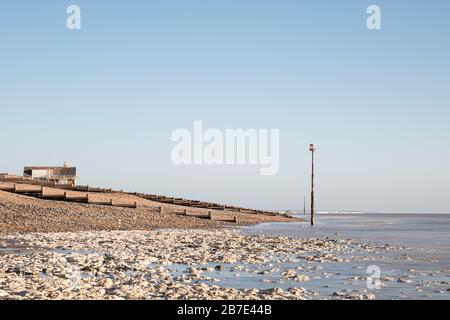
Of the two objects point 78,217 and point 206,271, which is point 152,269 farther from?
point 78,217

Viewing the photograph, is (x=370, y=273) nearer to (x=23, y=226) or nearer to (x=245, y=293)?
(x=245, y=293)

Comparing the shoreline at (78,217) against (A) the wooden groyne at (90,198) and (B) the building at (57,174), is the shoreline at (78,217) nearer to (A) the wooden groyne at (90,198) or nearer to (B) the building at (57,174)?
(A) the wooden groyne at (90,198)

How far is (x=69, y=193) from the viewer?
216ft

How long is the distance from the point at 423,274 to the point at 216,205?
6418 cm

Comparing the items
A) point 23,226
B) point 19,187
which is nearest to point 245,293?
point 23,226

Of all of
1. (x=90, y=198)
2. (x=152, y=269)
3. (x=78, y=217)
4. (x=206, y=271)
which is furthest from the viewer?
(x=90, y=198)

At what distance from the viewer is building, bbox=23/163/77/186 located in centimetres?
9225

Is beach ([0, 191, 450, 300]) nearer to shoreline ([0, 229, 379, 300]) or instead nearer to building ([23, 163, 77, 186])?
shoreline ([0, 229, 379, 300])

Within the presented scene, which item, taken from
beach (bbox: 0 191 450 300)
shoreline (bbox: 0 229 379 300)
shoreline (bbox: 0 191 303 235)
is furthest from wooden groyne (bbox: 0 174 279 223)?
shoreline (bbox: 0 229 379 300)

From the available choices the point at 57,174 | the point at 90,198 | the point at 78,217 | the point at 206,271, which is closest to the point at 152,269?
the point at 206,271

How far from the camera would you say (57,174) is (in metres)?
93.4

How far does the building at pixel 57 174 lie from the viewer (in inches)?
3632

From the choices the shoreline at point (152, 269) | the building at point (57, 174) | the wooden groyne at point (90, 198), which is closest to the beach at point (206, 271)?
the shoreline at point (152, 269)
